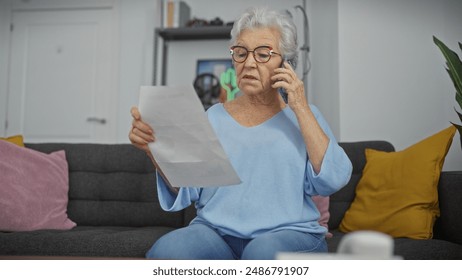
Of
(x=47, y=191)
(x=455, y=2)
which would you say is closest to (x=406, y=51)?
(x=455, y=2)

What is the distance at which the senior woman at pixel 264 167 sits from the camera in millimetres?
834

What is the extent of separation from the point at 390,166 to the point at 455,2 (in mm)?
1062

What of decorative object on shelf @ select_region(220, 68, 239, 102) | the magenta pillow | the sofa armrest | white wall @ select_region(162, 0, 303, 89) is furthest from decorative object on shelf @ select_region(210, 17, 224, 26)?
the sofa armrest

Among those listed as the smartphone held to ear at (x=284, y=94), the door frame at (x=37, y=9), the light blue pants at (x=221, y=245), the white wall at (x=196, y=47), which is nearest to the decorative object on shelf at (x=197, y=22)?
the white wall at (x=196, y=47)

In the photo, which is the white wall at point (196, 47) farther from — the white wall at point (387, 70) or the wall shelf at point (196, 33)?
the white wall at point (387, 70)

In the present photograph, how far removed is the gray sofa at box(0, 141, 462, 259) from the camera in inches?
47.6

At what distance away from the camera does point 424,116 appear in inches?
84.5

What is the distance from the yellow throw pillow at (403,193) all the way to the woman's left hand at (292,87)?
62 centimetres

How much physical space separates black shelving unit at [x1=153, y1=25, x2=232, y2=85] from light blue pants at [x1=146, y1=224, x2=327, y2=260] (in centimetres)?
218

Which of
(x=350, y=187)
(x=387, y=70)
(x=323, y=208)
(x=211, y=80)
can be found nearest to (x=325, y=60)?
(x=387, y=70)

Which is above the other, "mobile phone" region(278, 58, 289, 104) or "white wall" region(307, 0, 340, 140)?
"white wall" region(307, 0, 340, 140)

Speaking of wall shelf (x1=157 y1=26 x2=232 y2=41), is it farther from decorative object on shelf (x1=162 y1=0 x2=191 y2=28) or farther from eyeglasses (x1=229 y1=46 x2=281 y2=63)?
eyeglasses (x1=229 y1=46 x2=281 y2=63)

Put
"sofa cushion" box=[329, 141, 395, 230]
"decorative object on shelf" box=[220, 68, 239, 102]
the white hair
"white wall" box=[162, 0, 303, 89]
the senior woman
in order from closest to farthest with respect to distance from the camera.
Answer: the senior woman
the white hair
"sofa cushion" box=[329, 141, 395, 230]
"decorative object on shelf" box=[220, 68, 239, 102]
"white wall" box=[162, 0, 303, 89]

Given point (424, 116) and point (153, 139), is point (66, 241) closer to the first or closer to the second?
point (153, 139)
